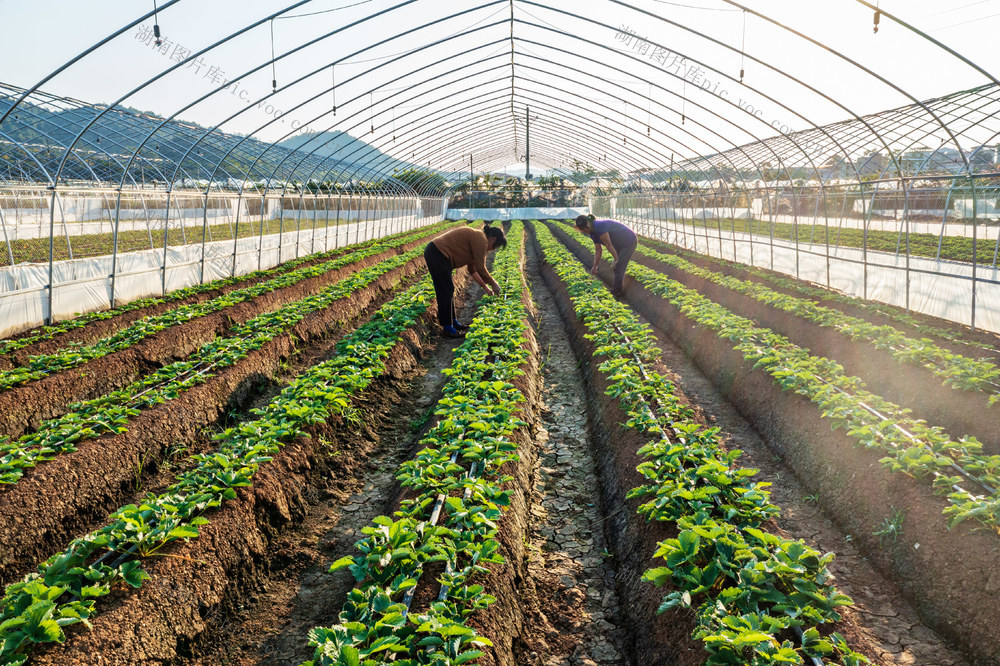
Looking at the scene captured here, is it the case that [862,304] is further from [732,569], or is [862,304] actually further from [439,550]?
[439,550]

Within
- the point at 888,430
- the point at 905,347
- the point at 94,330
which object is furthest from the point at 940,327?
the point at 94,330

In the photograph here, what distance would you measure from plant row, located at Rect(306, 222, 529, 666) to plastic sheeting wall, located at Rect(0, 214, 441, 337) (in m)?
8.55

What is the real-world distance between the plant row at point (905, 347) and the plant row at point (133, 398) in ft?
27.0

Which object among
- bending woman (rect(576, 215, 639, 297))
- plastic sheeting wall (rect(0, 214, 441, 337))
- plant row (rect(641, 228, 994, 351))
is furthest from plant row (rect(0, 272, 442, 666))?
bending woman (rect(576, 215, 639, 297))

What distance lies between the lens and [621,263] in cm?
1423

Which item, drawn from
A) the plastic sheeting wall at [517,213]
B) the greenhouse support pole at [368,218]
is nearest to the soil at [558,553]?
the greenhouse support pole at [368,218]

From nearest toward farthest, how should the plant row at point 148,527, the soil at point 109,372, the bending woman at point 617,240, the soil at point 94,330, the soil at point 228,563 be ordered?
the plant row at point 148,527, the soil at point 228,563, the soil at point 109,372, the soil at point 94,330, the bending woman at point 617,240

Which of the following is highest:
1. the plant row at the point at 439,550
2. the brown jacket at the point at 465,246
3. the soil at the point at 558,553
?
the brown jacket at the point at 465,246

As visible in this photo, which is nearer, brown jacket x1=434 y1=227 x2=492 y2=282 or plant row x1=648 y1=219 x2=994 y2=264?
brown jacket x1=434 y1=227 x2=492 y2=282

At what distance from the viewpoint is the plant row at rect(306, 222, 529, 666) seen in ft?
9.37

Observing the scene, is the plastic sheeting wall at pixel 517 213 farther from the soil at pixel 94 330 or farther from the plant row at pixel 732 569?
the plant row at pixel 732 569

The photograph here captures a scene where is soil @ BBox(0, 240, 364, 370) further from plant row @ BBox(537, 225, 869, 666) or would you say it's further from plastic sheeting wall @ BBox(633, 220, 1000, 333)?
plastic sheeting wall @ BBox(633, 220, 1000, 333)

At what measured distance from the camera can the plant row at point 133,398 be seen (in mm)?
5219

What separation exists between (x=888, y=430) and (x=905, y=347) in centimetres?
303
